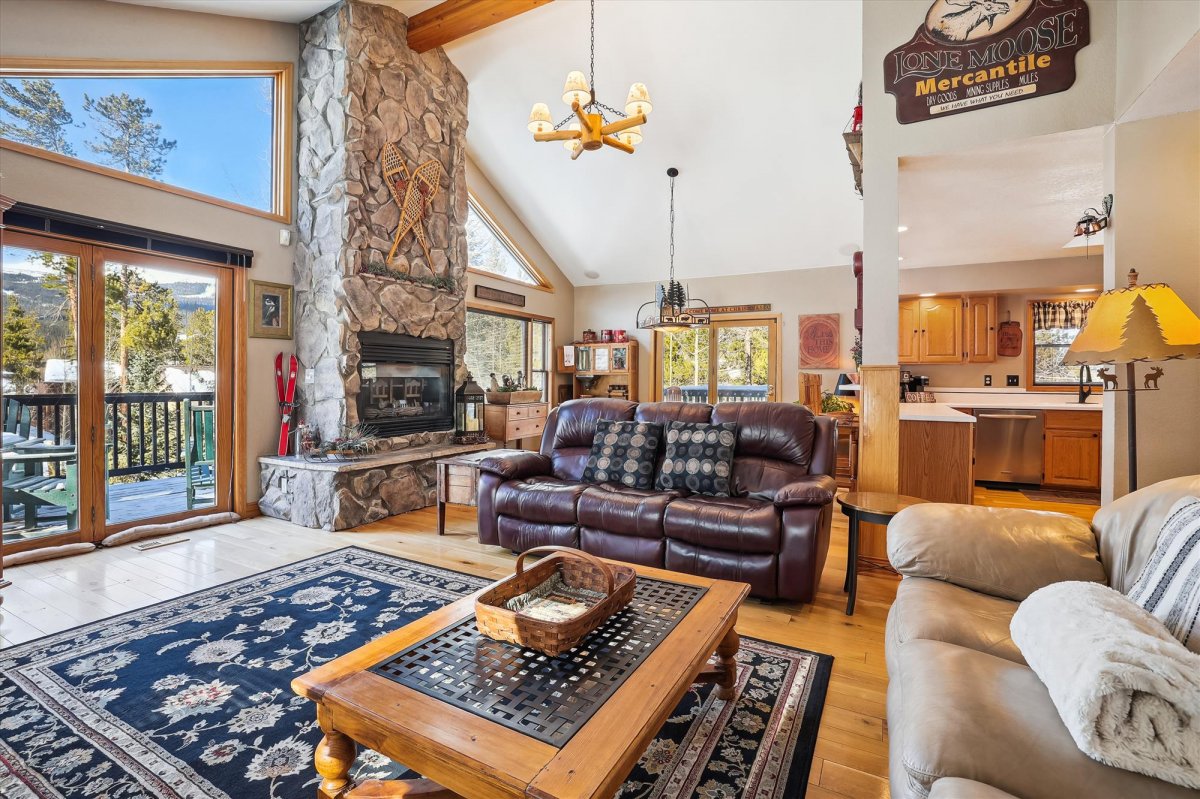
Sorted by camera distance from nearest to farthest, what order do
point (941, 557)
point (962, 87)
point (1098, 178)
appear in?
point (941, 557)
point (962, 87)
point (1098, 178)

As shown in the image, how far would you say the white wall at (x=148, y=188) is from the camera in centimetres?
327

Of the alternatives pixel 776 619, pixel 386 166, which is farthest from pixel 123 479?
pixel 776 619

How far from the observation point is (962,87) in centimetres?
292

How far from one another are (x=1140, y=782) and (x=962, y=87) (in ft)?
10.6

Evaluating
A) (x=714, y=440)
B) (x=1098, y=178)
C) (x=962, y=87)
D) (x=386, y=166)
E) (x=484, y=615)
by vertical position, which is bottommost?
(x=484, y=615)

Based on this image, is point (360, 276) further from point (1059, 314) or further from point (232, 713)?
point (1059, 314)

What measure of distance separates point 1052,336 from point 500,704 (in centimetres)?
721

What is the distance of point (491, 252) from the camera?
754 centimetres

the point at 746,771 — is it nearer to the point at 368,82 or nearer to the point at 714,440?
the point at 714,440

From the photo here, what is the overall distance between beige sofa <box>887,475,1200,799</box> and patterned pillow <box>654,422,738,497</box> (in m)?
1.33

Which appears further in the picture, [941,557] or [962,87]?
[962,87]

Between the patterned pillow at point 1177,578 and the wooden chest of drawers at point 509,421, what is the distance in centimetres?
552

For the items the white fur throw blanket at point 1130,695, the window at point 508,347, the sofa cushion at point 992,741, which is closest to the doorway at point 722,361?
the window at point 508,347

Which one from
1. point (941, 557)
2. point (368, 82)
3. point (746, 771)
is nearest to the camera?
point (746, 771)
